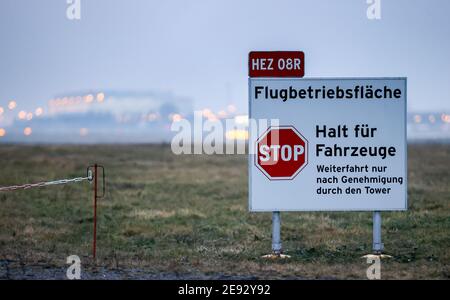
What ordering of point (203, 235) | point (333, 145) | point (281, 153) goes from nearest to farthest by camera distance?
point (281, 153) < point (333, 145) < point (203, 235)

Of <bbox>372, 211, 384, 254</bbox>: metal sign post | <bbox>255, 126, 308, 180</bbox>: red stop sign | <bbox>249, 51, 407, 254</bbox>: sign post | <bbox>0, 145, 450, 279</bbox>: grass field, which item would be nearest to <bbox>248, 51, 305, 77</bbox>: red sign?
<bbox>249, 51, 407, 254</bbox>: sign post

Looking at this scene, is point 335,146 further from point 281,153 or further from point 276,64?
point 276,64

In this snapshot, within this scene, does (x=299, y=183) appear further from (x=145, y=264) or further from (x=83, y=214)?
(x=83, y=214)

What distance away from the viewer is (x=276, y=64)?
12656 mm

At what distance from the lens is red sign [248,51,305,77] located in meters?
12.5

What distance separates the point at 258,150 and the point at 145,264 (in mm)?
3160

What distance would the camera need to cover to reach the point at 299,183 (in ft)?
41.9

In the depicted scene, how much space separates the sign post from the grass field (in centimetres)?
123

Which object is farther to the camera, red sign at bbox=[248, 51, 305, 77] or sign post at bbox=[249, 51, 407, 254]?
sign post at bbox=[249, 51, 407, 254]

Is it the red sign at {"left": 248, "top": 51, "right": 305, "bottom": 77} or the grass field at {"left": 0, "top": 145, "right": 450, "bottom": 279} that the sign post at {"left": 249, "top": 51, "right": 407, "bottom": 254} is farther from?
the grass field at {"left": 0, "top": 145, "right": 450, "bottom": 279}

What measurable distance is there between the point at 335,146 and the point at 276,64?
205 centimetres

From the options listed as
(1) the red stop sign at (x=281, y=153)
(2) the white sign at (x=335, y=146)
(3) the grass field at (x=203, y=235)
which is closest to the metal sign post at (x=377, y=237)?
(2) the white sign at (x=335, y=146)

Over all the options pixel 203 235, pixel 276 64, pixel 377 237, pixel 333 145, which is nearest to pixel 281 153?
pixel 333 145

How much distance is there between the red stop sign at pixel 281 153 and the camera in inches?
498
